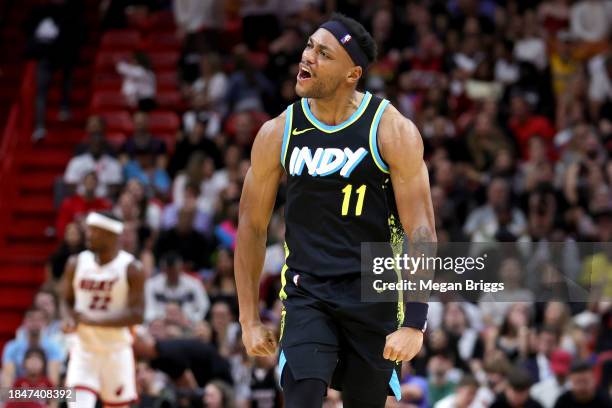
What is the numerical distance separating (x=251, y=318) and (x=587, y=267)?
2.29 m

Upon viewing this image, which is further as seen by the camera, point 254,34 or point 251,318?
point 254,34

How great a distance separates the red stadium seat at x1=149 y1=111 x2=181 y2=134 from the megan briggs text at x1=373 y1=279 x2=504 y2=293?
1111cm

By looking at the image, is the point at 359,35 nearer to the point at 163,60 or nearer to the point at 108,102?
the point at 108,102

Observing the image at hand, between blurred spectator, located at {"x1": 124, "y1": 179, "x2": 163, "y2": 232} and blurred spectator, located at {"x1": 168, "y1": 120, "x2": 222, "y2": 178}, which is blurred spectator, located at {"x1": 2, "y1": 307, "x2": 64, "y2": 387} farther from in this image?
blurred spectator, located at {"x1": 168, "y1": 120, "x2": 222, "y2": 178}

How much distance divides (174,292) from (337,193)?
7.90 metres

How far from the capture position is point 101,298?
1048 cm

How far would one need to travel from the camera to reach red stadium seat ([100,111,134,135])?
1745cm

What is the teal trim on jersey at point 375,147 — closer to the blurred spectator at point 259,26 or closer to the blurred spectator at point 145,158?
the blurred spectator at point 145,158

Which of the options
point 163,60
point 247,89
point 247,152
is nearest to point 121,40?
point 163,60

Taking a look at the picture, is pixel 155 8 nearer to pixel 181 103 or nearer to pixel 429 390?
pixel 181 103

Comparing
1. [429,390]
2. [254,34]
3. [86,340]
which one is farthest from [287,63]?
[86,340]

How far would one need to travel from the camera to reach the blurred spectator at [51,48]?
58.6ft

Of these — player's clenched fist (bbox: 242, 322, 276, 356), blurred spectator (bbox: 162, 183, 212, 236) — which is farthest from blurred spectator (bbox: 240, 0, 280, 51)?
player's clenched fist (bbox: 242, 322, 276, 356)

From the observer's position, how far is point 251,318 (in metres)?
6.48
